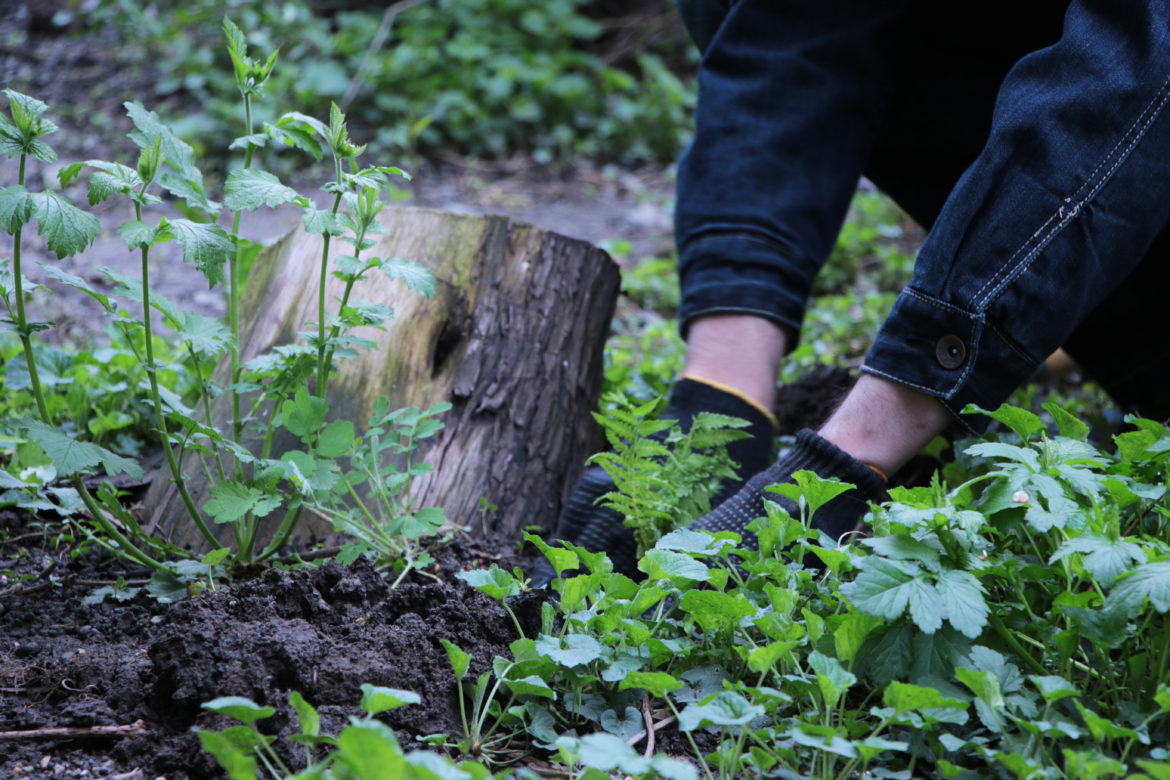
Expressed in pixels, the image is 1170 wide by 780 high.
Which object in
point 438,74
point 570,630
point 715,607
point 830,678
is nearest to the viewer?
point 830,678

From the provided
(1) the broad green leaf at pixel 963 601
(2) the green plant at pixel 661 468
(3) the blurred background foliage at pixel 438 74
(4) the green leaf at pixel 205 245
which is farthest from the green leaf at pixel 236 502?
(3) the blurred background foliage at pixel 438 74

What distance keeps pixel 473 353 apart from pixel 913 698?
4.19ft

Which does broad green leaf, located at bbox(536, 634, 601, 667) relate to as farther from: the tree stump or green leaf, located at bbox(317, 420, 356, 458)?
the tree stump

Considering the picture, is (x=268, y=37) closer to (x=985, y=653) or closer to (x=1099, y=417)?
(x=1099, y=417)

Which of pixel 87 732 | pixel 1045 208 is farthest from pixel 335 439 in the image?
pixel 1045 208

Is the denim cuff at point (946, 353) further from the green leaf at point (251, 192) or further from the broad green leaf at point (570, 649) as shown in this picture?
the green leaf at point (251, 192)

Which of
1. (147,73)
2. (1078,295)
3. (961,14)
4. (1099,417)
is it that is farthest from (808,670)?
(147,73)

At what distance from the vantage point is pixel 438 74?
6129mm

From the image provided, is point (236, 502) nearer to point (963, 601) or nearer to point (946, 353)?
point (963, 601)

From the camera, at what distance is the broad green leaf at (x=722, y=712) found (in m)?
1.02

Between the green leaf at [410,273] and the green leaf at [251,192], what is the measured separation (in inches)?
6.7

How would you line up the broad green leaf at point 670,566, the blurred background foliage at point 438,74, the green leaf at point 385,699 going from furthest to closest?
the blurred background foliage at point 438,74 → the broad green leaf at point 670,566 → the green leaf at point 385,699

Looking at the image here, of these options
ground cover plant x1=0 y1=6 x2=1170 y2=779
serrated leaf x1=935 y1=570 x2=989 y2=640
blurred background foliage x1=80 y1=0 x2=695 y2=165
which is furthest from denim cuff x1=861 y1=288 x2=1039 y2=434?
blurred background foliage x1=80 y1=0 x2=695 y2=165

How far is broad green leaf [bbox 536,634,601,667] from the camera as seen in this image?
118 cm
